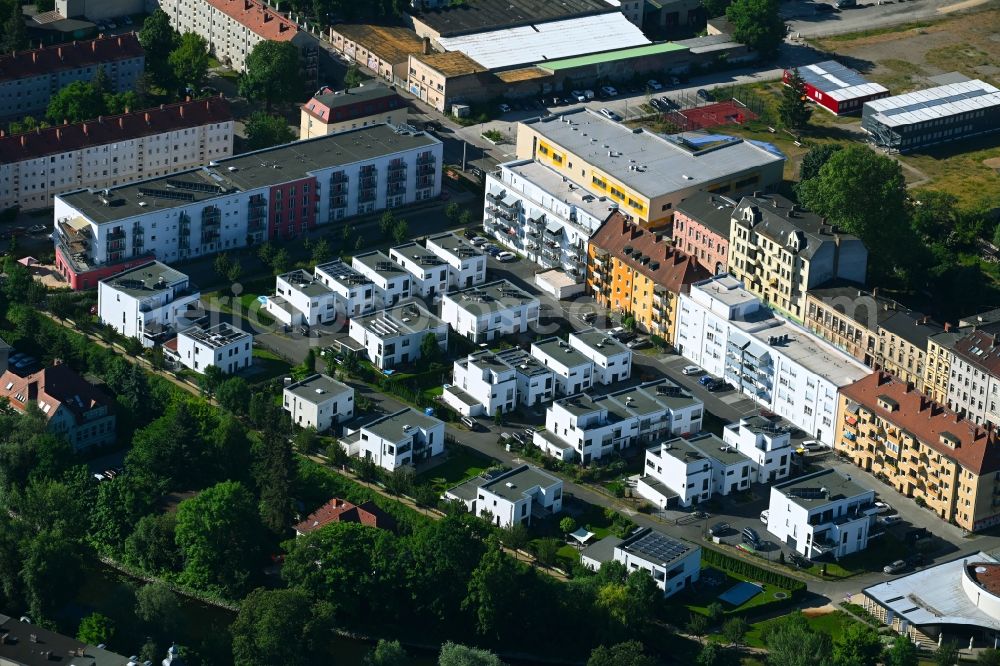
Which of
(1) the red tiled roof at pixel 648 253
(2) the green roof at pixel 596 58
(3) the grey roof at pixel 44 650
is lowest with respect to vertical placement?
(3) the grey roof at pixel 44 650

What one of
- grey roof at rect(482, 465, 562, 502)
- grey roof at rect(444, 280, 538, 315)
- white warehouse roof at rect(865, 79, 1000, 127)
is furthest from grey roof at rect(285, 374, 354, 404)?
white warehouse roof at rect(865, 79, 1000, 127)

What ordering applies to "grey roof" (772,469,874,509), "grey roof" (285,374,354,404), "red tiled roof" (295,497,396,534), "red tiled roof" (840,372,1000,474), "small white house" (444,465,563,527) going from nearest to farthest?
1. "red tiled roof" (295,497,396,534)
2. "grey roof" (772,469,874,509)
3. "small white house" (444,465,563,527)
4. "red tiled roof" (840,372,1000,474)
5. "grey roof" (285,374,354,404)

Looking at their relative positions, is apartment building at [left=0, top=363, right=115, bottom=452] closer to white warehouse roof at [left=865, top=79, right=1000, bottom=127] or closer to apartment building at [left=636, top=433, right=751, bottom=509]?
apartment building at [left=636, top=433, right=751, bottom=509]

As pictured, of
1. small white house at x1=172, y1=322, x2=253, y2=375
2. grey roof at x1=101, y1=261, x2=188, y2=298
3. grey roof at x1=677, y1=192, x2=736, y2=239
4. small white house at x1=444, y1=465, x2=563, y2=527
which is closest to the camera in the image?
small white house at x1=444, y1=465, x2=563, y2=527

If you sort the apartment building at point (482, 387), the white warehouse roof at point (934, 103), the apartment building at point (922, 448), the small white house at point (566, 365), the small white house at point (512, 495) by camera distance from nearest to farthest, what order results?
the small white house at point (512, 495) → the apartment building at point (922, 448) → the apartment building at point (482, 387) → the small white house at point (566, 365) → the white warehouse roof at point (934, 103)

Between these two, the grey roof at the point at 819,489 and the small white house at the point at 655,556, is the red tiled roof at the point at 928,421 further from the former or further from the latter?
the small white house at the point at 655,556

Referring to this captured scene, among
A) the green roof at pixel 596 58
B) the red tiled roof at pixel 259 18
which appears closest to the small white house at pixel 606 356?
the green roof at pixel 596 58

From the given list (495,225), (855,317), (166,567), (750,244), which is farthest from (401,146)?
(166,567)

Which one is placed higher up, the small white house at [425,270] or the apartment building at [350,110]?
the apartment building at [350,110]
